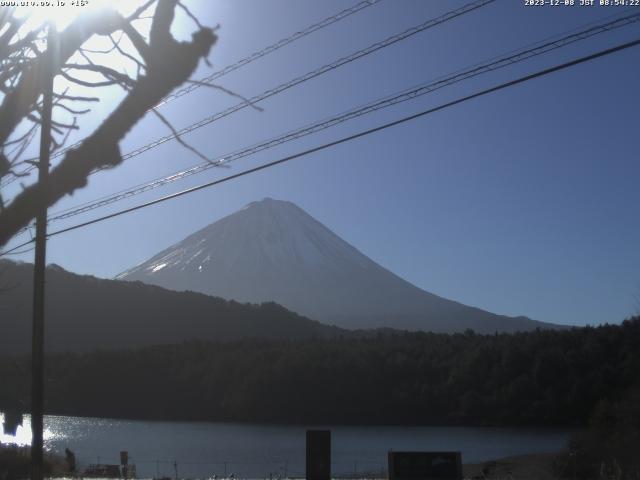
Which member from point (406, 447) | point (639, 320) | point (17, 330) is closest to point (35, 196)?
point (406, 447)

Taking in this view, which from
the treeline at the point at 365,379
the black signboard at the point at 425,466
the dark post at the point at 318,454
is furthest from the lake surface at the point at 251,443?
the black signboard at the point at 425,466

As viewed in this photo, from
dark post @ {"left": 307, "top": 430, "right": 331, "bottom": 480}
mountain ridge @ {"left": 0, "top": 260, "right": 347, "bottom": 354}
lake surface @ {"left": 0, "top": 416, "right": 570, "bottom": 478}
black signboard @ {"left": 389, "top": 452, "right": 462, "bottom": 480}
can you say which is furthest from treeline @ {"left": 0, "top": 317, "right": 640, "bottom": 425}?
dark post @ {"left": 307, "top": 430, "right": 331, "bottom": 480}

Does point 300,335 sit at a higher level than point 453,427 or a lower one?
higher

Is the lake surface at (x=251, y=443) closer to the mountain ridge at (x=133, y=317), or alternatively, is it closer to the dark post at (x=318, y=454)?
the dark post at (x=318, y=454)

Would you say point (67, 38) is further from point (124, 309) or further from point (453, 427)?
point (124, 309)

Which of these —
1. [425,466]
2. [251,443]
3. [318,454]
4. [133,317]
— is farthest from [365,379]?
[425,466]

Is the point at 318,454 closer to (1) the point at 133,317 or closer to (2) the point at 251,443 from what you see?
(2) the point at 251,443
